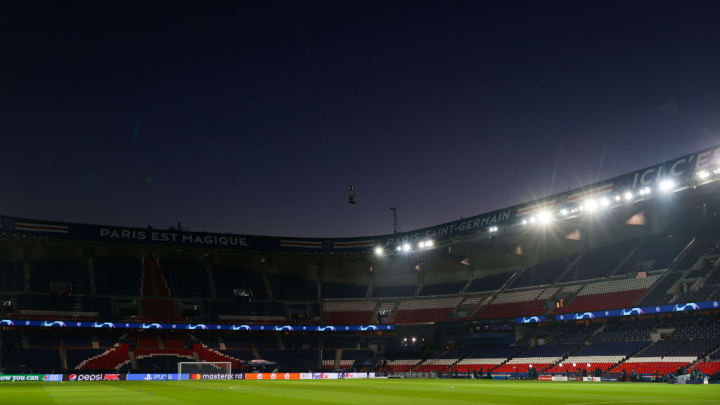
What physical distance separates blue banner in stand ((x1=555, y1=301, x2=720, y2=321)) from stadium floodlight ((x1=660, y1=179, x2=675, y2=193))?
890 cm

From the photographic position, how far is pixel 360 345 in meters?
77.9

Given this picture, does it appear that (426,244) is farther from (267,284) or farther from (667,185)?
(667,185)

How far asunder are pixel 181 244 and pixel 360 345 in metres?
24.5

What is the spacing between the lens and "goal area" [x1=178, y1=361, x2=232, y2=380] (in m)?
63.0

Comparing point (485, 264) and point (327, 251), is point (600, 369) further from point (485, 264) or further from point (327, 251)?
point (327, 251)

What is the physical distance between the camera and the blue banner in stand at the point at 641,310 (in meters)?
46.4

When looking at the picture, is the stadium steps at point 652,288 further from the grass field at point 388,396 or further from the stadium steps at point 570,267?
the grass field at point 388,396

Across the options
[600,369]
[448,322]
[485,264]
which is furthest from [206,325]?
Answer: [600,369]

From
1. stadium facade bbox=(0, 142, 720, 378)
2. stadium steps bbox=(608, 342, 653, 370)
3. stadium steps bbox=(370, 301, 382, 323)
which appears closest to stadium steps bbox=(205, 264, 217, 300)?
stadium facade bbox=(0, 142, 720, 378)

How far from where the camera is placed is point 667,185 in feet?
145

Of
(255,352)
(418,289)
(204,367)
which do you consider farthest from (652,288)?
(204,367)

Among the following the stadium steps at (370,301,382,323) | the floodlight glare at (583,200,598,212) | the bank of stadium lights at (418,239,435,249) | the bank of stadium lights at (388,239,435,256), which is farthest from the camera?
the stadium steps at (370,301,382,323)

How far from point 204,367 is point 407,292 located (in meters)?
26.8

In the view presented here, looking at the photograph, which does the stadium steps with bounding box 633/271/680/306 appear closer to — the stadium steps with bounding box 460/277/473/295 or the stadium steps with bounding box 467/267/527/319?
the stadium steps with bounding box 467/267/527/319
